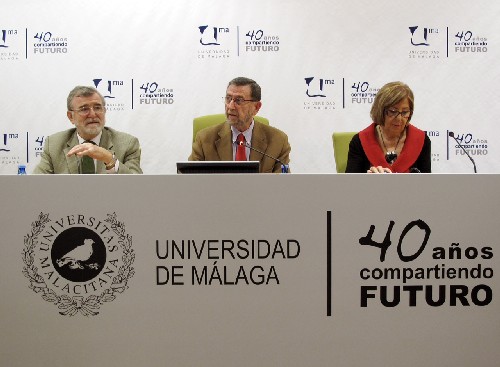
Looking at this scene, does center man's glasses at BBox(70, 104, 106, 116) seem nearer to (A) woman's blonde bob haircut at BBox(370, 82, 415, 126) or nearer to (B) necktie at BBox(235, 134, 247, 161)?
(B) necktie at BBox(235, 134, 247, 161)

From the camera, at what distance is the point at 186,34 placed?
170 inches

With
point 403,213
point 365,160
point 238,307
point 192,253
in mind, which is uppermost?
point 365,160

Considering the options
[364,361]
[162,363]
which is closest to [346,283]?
[364,361]

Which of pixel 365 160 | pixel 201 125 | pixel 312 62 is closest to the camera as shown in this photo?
pixel 365 160

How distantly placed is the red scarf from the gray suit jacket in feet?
4.07

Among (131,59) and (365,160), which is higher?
(131,59)

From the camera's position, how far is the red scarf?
277 centimetres

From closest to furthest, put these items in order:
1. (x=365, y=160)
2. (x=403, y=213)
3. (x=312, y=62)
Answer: (x=403, y=213) < (x=365, y=160) < (x=312, y=62)

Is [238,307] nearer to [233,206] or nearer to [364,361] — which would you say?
[233,206]

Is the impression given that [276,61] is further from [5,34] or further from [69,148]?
[5,34]

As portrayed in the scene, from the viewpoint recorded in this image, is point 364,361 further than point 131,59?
No

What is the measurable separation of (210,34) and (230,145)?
1.48 meters

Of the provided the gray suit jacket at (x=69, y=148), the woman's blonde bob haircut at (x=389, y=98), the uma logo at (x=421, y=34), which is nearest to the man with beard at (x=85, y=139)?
the gray suit jacket at (x=69, y=148)

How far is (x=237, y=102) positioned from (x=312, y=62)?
1207 mm
